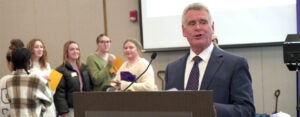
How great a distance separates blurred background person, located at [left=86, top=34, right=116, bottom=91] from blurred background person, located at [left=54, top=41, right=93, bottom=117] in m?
0.09

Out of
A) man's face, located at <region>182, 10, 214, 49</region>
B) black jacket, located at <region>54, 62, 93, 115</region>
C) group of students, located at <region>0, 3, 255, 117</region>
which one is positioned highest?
man's face, located at <region>182, 10, 214, 49</region>

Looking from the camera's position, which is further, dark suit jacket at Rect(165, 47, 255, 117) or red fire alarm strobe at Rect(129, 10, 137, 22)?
red fire alarm strobe at Rect(129, 10, 137, 22)

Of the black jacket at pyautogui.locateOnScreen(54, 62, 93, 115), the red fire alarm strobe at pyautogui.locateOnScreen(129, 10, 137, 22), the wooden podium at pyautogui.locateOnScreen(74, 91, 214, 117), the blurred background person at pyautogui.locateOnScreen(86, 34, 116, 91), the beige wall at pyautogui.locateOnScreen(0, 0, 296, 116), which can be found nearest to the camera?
the wooden podium at pyautogui.locateOnScreen(74, 91, 214, 117)

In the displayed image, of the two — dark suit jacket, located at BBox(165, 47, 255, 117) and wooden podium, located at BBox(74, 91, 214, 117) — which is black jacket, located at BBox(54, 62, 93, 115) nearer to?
dark suit jacket, located at BBox(165, 47, 255, 117)

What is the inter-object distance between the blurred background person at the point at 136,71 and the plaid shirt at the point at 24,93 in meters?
0.65

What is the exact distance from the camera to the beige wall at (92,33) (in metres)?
4.31

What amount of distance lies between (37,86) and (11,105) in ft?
0.86

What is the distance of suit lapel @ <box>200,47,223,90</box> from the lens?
5.05 feet

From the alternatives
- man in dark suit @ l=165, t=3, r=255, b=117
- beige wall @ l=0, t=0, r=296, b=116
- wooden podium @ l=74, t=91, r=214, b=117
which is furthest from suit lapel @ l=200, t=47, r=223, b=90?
beige wall @ l=0, t=0, r=296, b=116

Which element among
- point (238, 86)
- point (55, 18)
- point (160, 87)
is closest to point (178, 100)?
point (238, 86)

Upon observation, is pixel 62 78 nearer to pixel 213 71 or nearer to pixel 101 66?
pixel 101 66

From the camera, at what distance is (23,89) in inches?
116

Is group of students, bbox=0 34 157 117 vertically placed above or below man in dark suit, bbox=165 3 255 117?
below

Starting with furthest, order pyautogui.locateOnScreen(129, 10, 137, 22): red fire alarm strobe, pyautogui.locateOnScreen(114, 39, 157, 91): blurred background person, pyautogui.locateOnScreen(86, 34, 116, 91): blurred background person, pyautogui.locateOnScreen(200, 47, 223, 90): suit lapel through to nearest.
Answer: pyautogui.locateOnScreen(129, 10, 137, 22): red fire alarm strobe, pyautogui.locateOnScreen(86, 34, 116, 91): blurred background person, pyautogui.locateOnScreen(114, 39, 157, 91): blurred background person, pyautogui.locateOnScreen(200, 47, 223, 90): suit lapel
